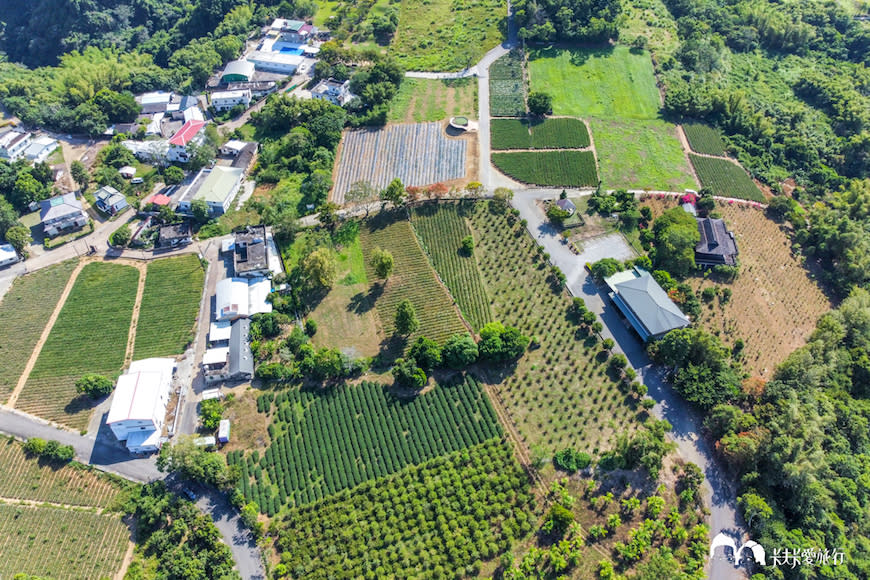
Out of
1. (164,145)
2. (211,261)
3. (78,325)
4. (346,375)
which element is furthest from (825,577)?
(164,145)

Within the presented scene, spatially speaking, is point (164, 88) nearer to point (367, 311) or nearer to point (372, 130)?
point (372, 130)

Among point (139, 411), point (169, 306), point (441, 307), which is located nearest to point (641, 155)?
point (441, 307)

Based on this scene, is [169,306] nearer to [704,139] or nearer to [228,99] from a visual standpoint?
[228,99]

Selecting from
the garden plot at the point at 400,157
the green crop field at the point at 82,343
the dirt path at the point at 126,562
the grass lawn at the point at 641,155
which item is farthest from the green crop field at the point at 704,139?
the dirt path at the point at 126,562

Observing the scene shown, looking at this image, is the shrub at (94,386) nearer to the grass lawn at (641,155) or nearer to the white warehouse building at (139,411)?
the white warehouse building at (139,411)

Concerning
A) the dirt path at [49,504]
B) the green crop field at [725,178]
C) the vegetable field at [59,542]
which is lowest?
the vegetable field at [59,542]

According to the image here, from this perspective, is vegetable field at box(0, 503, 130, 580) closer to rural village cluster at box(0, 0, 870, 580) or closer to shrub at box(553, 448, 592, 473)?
rural village cluster at box(0, 0, 870, 580)
